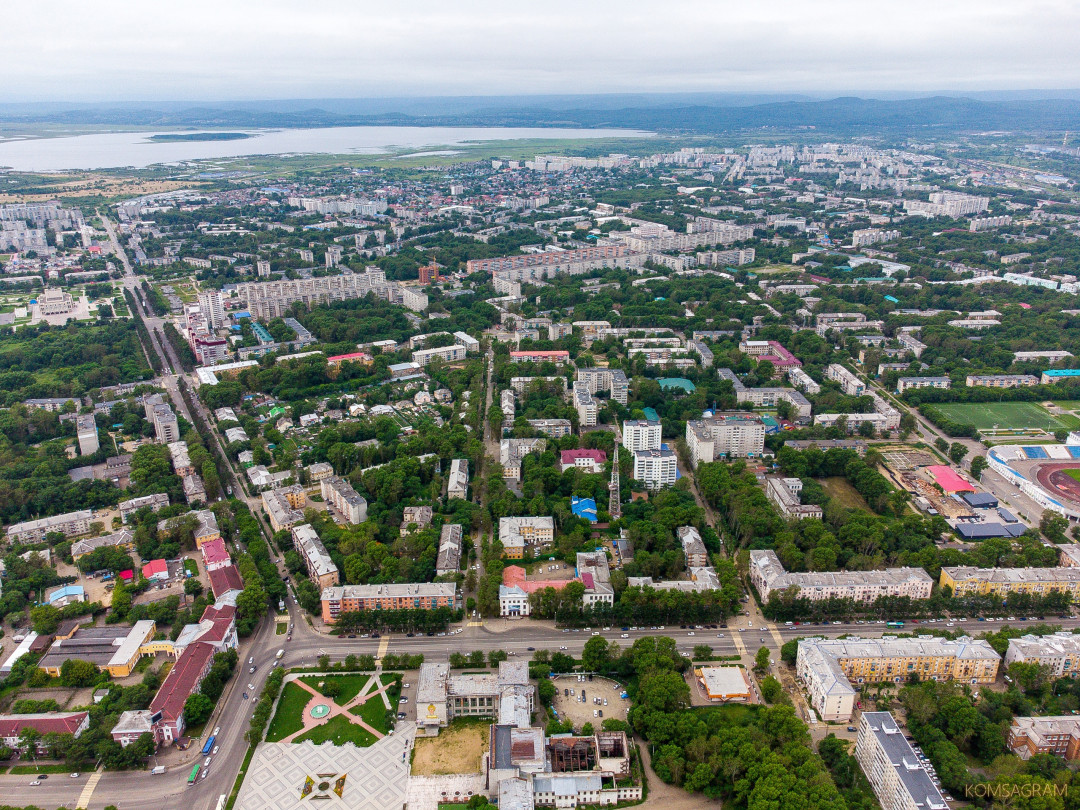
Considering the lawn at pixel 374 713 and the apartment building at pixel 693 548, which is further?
the apartment building at pixel 693 548

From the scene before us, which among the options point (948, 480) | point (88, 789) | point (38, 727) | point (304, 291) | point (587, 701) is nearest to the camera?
point (88, 789)

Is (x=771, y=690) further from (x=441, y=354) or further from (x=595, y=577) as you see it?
(x=441, y=354)

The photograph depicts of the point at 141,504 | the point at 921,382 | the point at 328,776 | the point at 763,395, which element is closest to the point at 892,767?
the point at 328,776

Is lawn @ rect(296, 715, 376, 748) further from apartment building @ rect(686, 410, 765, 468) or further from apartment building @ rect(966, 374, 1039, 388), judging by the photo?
apartment building @ rect(966, 374, 1039, 388)

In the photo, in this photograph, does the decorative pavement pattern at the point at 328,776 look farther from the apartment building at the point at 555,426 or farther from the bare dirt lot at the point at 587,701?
the apartment building at the point at 555,426

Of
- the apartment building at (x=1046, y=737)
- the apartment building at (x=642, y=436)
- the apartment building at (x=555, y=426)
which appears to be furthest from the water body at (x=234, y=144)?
the apartment building at (x=1046, y=737)

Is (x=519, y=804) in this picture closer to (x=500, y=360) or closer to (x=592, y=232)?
(x=500, y=360)

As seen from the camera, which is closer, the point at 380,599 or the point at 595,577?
the point at 380,599
